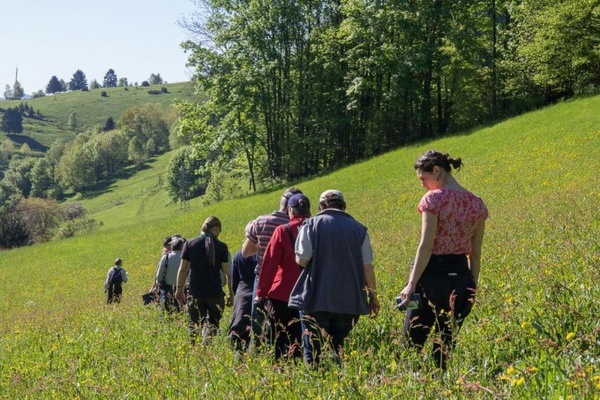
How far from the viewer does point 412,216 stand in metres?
23.3

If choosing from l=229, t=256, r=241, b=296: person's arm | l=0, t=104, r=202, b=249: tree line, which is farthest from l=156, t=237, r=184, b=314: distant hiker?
l=0, t=104, r=202, b=249: tree line

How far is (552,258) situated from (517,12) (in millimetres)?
39323

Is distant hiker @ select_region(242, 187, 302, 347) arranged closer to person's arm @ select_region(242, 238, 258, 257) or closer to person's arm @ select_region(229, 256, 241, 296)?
person's arm @ select_region(242, 238, 258, 257)

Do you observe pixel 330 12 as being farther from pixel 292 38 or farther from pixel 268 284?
pixel 268 284

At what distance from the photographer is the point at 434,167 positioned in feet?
16.8

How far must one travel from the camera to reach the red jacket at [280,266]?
6.58 metres

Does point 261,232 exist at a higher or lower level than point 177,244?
higher

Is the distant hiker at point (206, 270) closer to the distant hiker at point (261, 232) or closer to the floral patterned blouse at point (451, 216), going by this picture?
the distant hiker at point (261, 232)

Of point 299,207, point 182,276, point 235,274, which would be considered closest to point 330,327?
point 299,207

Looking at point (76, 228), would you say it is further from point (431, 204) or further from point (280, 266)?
point (431, 204)

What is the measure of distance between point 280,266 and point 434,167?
7.23 feet

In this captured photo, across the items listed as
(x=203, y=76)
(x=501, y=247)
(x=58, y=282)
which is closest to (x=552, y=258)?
(x=501, y=247)

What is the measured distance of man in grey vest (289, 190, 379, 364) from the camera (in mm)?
5862

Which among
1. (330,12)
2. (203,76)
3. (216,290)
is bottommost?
(216,290)
